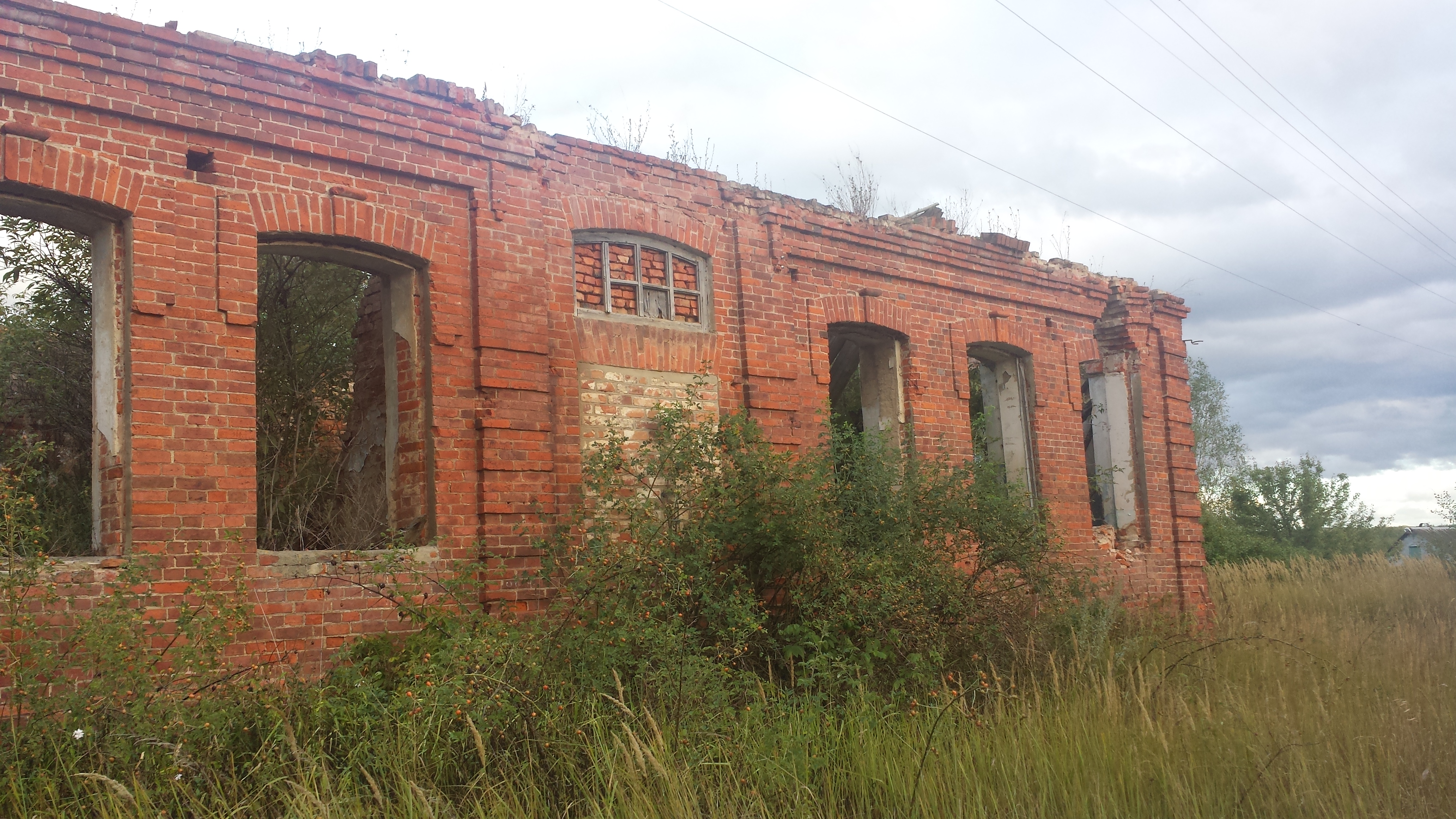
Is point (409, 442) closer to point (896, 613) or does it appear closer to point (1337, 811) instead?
point (896, 613)

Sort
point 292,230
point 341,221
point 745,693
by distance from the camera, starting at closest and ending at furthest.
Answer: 1. point 745,693
2. point 292,230
3. point 341,221

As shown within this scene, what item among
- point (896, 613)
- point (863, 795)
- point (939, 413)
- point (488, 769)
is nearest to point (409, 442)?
point (488, 769)

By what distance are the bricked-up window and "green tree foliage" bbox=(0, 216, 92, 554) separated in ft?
13.8

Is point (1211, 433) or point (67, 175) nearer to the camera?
point (67, 175)

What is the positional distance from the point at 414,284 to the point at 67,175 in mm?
2259

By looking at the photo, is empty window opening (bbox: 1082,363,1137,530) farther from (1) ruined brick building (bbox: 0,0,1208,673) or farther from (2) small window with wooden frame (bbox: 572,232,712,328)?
(2) small window with wooden frame (bbox: 572,232,712,328)

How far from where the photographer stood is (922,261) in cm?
1109

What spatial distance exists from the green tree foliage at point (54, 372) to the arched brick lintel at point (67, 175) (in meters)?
2.63

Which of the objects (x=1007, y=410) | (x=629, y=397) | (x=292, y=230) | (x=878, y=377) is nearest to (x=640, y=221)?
(x=629, y=397)

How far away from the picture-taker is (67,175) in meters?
6.24

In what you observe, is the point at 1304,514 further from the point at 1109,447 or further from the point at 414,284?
the point at 414,284

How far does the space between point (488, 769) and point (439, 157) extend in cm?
471

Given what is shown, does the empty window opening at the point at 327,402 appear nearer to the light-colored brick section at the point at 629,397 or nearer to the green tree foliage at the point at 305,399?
the green tree foliage at the point at 305,399

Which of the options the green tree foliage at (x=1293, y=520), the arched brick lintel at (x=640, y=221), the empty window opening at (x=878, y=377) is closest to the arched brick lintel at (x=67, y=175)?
the arched brick lintel at (x=640, y=221)
